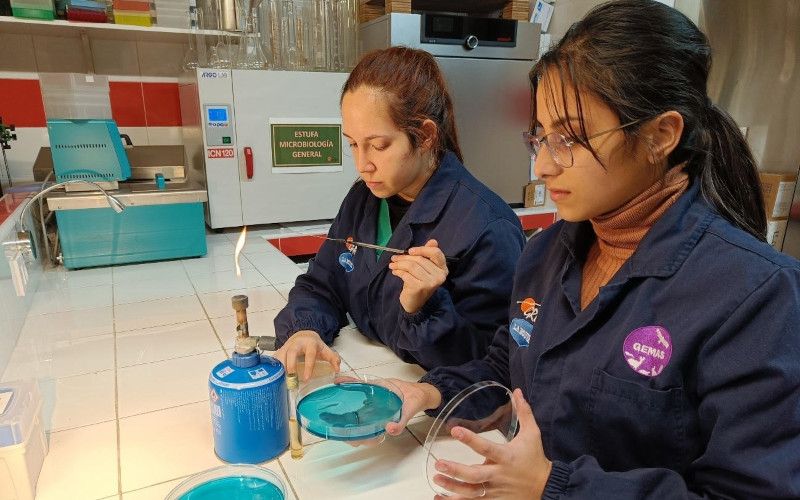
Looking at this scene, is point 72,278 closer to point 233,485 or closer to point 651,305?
point 233,485

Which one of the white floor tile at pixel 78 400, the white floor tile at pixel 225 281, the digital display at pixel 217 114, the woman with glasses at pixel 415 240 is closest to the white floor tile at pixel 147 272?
the white floor tile at pixel 225 281

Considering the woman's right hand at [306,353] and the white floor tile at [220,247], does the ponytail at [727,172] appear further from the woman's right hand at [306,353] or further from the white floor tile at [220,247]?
the white floor tile at [220,247]

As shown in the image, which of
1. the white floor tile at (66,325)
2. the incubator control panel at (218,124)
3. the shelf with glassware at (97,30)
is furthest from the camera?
the incubator control panel at (218,124)

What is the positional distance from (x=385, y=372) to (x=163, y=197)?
4.85ft

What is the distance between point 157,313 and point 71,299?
15.2 inches

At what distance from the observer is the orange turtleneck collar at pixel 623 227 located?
769mm

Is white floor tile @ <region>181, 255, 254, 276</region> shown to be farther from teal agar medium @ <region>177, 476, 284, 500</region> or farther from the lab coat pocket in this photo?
the lab coat pocket

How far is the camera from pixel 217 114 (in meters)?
2.44

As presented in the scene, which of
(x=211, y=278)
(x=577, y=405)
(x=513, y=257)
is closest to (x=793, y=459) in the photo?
(x=577, y=405)

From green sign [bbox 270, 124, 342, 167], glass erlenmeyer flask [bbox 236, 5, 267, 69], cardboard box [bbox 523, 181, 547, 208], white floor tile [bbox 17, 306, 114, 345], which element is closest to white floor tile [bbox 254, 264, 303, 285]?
white floor tile [bbox 17, 306, 114, 345]

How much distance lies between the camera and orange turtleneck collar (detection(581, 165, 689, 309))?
2.52 feet

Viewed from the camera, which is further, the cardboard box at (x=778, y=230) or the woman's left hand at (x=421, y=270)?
the cardboard box at (x=778, y=230)

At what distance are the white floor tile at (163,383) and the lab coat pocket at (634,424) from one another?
790mm

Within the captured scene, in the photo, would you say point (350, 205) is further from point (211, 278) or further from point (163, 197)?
point (163, 197)
